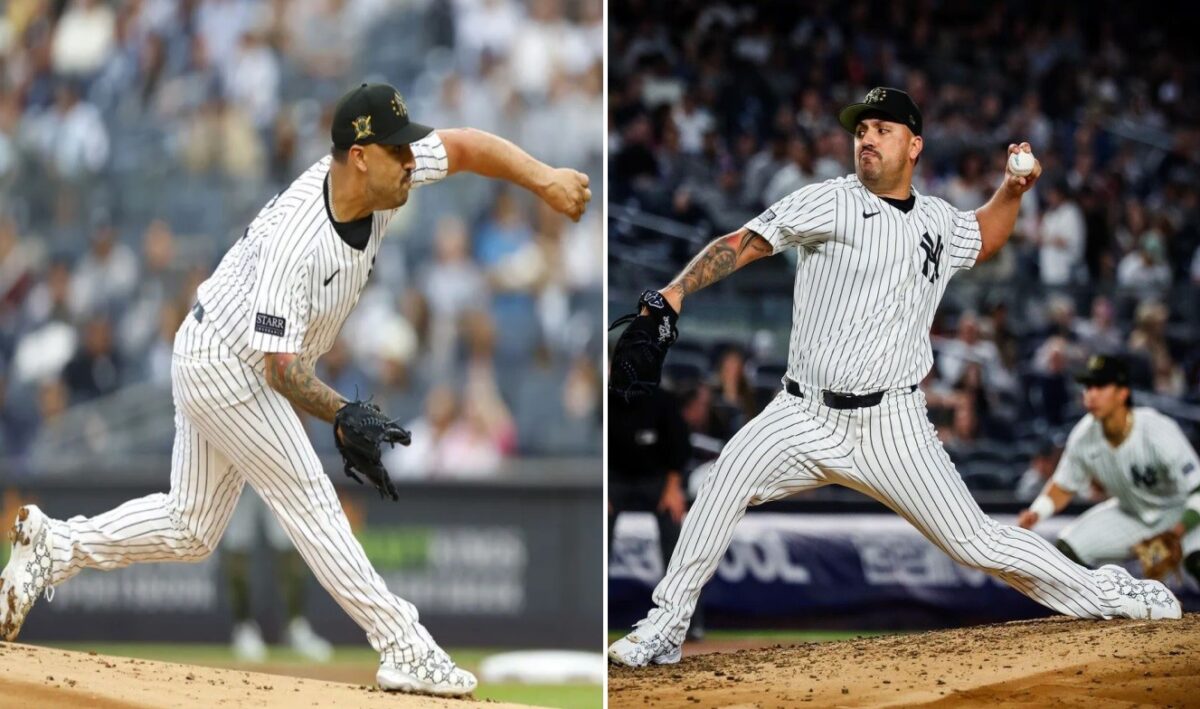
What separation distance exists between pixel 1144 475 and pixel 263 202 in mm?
7874

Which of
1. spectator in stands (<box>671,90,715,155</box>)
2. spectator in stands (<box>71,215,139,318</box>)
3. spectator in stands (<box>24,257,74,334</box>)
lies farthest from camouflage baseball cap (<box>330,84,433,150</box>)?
spectator in stands (<box>24,257,74,334</box>)

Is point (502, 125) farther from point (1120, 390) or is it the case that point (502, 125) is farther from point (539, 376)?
point (1120, 390)

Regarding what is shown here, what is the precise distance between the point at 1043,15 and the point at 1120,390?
7295mm

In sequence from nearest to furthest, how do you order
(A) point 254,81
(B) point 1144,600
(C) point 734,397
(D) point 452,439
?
(B) point 1144,600 < (C) point 734,397 < (D) point 452,439 < (A) point 254,81

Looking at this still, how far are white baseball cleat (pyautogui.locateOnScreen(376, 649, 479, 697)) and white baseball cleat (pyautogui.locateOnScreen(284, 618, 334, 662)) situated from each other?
19.7ft

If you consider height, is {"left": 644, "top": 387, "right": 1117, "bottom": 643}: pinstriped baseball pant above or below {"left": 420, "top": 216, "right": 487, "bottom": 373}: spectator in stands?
below

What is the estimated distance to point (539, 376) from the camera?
12688mm

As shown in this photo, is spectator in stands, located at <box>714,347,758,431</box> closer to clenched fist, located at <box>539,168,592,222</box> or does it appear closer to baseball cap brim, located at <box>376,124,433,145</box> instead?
clenched fist, located at <box>539,168,592,222</box>

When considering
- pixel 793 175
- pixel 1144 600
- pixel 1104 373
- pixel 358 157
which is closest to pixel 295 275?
pixel 358 157

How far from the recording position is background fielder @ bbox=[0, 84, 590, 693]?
523 cm

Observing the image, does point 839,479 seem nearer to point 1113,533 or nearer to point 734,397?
point 1113,533

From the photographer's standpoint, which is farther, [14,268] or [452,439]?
[14,268]

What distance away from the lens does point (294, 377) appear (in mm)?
5129

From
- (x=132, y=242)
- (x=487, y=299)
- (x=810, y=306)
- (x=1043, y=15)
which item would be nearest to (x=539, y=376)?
(x=487, y=299)
